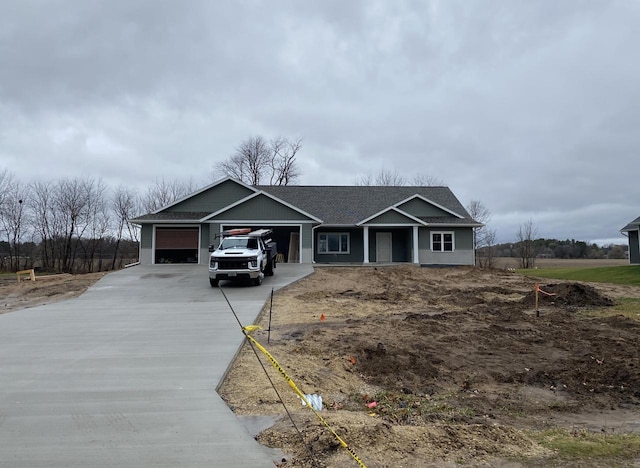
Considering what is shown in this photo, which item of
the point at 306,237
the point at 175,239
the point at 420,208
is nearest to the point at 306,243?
the point at 306,237

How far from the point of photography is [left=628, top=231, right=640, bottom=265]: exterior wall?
35.8m

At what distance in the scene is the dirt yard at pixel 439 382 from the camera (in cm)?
404

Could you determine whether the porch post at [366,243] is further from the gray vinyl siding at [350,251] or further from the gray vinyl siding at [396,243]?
the gray vinyl siding at [396,243]

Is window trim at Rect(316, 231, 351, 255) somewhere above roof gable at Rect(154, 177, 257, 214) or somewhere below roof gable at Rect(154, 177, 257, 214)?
below

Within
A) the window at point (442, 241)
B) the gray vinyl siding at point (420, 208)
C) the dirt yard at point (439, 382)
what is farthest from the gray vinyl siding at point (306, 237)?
the dirt yard at point (439, 382)

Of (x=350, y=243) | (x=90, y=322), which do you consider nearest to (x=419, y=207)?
(x=350, y=243)

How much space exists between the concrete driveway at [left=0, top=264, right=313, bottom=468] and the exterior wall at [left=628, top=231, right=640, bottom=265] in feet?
121

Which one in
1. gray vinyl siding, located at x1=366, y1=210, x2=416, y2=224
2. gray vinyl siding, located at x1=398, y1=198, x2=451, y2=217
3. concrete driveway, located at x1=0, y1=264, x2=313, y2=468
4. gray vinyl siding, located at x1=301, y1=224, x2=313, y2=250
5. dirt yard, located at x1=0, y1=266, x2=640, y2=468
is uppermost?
gray vinyl siding, located at x1=398, y1=198, x2=451, y2=217

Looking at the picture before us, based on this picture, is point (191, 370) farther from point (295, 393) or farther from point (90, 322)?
point (90, 322)

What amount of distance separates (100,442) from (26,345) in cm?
533

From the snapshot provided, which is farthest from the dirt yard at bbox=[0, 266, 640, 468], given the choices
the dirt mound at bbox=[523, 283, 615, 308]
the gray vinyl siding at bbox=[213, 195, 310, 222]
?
the gray vinyl siding at bbox=[213, 195, 310, 222]

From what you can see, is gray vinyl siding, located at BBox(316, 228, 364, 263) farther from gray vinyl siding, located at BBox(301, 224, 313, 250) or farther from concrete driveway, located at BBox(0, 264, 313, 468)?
concrete driveway, located at BBox(0, 264, 313, 468)

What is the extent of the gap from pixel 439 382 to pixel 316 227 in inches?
925

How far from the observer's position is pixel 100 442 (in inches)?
161
